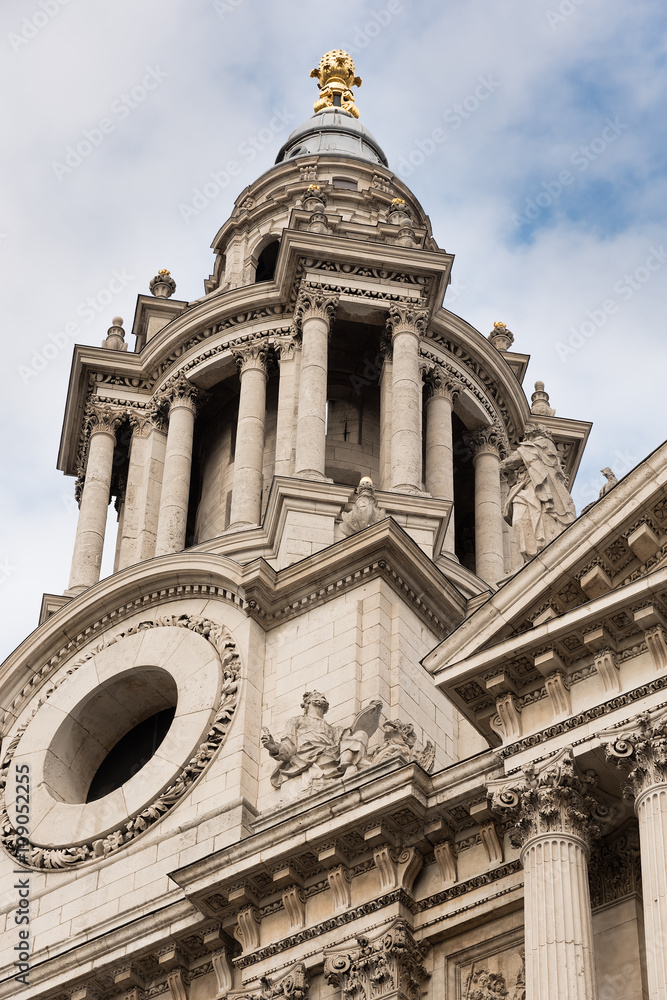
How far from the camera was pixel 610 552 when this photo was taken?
22.2m

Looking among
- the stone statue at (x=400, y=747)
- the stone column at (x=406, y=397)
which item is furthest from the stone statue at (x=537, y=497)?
the stone column at (x=406, y=397)

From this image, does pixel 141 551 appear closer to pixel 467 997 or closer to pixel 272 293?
pixel 272 293

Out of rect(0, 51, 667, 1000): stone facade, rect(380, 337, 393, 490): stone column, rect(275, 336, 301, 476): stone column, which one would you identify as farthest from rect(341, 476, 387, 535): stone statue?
rect(275, 336, 301, 476): stone column

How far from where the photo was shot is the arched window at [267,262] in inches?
1713

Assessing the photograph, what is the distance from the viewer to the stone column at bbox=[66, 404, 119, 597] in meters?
36.4

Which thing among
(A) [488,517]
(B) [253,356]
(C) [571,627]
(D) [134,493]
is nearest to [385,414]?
(A) [488,517]

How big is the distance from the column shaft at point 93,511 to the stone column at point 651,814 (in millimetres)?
17195

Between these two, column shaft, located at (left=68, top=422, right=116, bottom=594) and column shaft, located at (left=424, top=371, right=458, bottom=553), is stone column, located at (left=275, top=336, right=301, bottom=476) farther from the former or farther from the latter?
column shaft, located at (left=68, top=422, right=116, bottom=594)

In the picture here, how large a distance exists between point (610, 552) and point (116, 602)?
11.2 metres

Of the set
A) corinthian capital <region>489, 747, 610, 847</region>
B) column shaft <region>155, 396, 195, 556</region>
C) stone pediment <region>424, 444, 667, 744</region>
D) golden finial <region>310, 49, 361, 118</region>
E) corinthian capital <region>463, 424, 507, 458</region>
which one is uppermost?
golden finial <region>310, 49, 361, 118</region>

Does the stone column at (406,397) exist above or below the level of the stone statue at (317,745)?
above

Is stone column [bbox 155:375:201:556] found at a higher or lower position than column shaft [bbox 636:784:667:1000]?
higher

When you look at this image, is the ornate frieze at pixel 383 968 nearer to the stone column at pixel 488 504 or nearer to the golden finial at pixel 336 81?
the stone column at pixel 488 504

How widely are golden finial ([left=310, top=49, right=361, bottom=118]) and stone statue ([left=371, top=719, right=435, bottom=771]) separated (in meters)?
27.6
